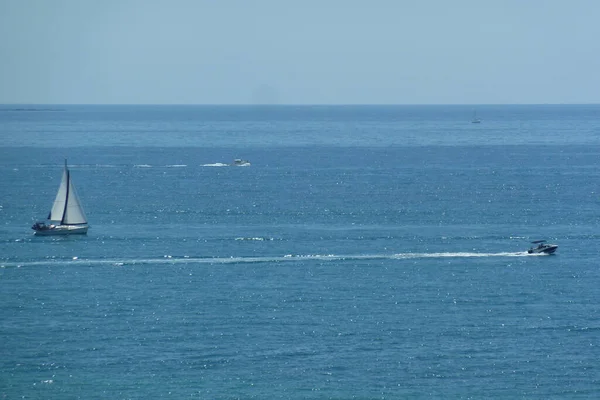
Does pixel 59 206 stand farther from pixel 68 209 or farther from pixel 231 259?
pixel 231 259

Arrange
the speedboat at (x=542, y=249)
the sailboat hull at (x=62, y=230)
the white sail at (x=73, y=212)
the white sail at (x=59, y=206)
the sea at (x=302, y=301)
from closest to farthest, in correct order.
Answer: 1. the sea at (x=302, y=301)
2. the speedboat at (x=542, y=249)
3. the sailboat hull at (x=62, y=230)
4. the white sail at (x=73, y=212)
5. the white sail at (x=59, y=206)

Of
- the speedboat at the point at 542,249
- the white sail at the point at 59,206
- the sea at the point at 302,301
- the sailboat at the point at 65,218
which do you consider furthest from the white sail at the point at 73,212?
the speedboat at the point at 542,249

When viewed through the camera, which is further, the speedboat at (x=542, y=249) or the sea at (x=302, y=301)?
the speedboat at (x=542, y=249)

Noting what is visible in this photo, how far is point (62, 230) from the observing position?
129 m

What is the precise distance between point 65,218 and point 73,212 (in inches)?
50.8

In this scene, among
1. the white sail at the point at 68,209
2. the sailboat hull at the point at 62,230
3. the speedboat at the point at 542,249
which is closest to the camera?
the speedboat at the point at 542,249

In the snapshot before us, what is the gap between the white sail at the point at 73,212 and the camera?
131750 mm

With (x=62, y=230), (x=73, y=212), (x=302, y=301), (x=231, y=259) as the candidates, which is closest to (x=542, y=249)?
(x=231, y=259)

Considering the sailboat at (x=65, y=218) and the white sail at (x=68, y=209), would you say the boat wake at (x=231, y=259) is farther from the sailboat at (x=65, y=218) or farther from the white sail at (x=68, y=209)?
the white sail at (x=68, y=209)

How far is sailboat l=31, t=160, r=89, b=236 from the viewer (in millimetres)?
→ 129250

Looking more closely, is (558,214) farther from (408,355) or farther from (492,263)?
(408,355)

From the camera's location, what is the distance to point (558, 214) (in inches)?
5851

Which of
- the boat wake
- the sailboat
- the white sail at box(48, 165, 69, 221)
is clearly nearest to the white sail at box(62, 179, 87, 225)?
the sailboat

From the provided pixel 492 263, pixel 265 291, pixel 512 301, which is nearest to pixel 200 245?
pixel 265 291
